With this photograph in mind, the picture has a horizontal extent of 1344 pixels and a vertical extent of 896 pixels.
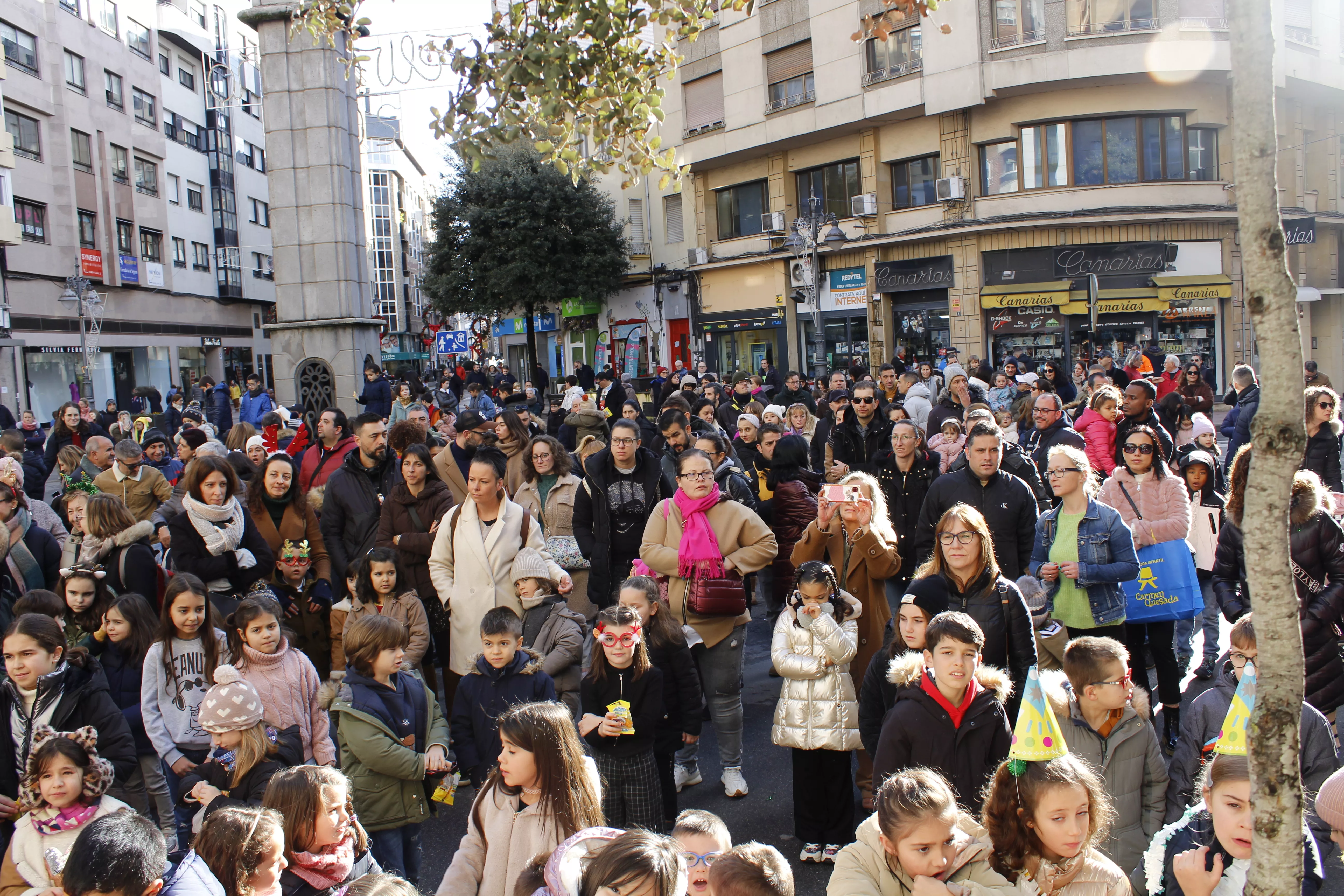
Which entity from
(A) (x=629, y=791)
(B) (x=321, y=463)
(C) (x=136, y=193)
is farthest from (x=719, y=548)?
(C) (x=136, y=193)

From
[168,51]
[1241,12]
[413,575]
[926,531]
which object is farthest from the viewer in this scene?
[168,51]

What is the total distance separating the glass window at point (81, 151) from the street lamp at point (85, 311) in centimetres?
424

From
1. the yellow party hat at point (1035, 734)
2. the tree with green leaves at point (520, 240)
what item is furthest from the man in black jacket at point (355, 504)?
the tree with green leaves at point (520, 240)

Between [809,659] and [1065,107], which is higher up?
[1065,107]

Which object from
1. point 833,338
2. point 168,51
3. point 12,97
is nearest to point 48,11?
point 12,97

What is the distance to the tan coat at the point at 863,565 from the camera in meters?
5.57

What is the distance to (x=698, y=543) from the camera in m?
5.79

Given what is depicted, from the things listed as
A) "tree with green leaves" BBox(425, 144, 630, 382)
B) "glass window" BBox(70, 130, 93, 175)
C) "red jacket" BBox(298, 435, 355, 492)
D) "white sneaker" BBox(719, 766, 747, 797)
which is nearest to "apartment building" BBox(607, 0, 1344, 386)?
"tree with green leaves" BBox(425, 144, 630, 382)

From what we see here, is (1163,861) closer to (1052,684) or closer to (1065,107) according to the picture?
(1052,684)

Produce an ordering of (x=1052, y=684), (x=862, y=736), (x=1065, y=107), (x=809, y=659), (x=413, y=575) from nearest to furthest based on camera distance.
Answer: (x=1052, y=684) < (x=862, y=736) < (x=809, y=659) < (x=413, y=575) < (x=1065, y=107)

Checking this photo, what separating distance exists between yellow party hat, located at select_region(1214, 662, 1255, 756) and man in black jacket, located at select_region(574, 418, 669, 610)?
4041 mm

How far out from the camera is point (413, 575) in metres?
6.34

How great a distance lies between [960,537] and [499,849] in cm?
246

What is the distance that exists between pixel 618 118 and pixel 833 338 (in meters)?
24.0
